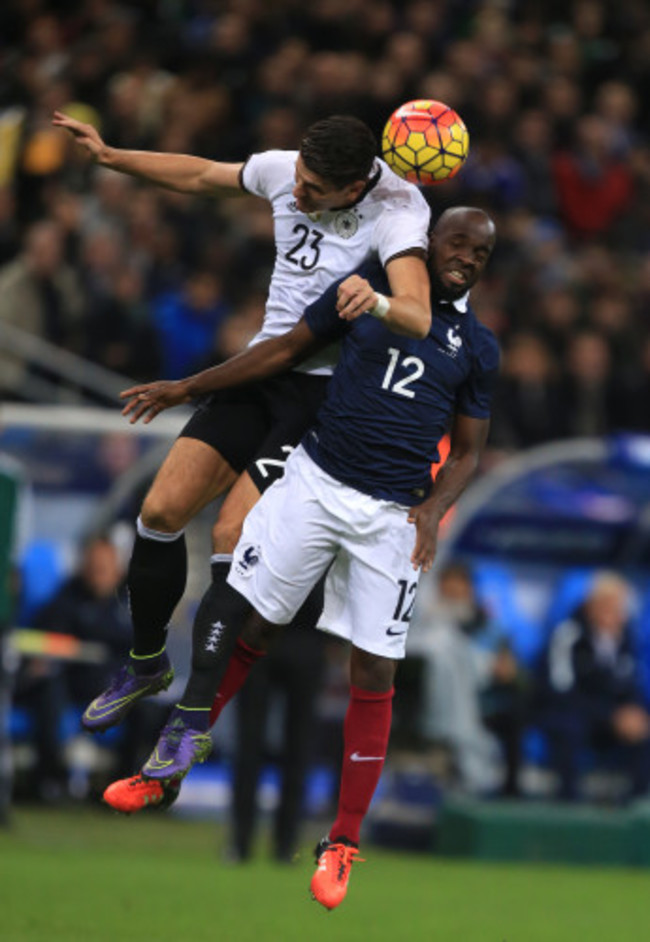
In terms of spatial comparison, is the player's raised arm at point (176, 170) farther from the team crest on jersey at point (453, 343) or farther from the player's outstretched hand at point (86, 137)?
the team crest on jersey at point (453, 343)

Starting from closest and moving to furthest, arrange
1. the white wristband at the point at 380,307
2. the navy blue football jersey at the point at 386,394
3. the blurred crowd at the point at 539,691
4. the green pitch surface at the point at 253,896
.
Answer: the white wristband at the point at 380,307 < the navy blue football jersey at the point at 386,394 < the green pitch surface at the point at 253,896 < the blurred crowd at the point at 539,691

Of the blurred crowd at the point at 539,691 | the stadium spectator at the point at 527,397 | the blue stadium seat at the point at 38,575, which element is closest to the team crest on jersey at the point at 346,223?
the blurred crowd at the point at 539,691

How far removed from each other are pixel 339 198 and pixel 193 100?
8799 millimetres

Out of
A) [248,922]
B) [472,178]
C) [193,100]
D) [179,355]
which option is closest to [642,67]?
[472,178]

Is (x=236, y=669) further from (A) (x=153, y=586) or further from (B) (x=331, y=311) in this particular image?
(B) (x=331, y=311)

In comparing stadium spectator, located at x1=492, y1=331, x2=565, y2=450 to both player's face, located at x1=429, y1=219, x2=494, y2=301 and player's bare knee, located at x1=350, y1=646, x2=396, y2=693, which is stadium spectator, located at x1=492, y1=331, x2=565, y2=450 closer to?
player's bare knee, located at x1=350, y1=646, x2=396, y2=693

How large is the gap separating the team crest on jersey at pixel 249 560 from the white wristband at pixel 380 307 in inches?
45.7

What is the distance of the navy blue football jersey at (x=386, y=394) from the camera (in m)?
7.68

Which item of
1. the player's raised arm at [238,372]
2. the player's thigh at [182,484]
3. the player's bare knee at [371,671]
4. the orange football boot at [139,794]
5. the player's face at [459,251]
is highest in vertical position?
the player's face at [459,251]

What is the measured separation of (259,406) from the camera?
8047 mm

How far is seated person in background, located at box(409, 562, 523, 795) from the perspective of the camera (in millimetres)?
14289

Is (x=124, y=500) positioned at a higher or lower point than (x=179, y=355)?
lower

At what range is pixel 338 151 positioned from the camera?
7.45 meters

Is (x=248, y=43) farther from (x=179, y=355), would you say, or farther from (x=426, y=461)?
(x=426, y=461)
